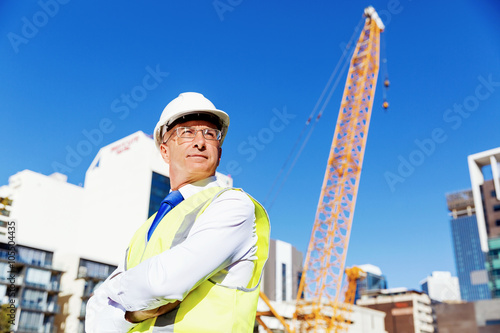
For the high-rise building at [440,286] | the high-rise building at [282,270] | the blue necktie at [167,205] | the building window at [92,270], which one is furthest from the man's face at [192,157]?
the high-rise building at [440,286]

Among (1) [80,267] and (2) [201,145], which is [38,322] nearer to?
(1) [80,267]

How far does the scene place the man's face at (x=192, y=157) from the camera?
83.9 inches

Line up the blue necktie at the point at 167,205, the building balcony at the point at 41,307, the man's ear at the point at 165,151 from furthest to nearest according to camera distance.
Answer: the building balcony at the point at 41,307, the man's ear at the point at 165,151, the blue necktie at the point at 167,205

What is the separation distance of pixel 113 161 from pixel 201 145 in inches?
3354

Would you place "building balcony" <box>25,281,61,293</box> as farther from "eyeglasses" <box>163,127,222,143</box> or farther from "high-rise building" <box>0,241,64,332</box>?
"eyeglasses" <box>163,127,222,143</box>

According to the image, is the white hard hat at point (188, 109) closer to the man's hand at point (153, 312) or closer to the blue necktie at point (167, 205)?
the blue necktie at point (167, 205)

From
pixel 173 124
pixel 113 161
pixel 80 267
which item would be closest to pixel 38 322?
pixel 80 267

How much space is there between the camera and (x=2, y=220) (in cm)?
6738

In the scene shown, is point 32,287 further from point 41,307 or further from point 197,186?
point 197,186

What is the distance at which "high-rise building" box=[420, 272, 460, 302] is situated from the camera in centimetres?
→ 18550

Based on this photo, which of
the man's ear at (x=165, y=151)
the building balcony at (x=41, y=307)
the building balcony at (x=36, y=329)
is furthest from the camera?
the building balcony at (x=41, y=307)

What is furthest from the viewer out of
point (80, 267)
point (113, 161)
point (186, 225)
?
point (113, 161)

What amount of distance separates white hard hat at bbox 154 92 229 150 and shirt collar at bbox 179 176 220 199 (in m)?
0.23

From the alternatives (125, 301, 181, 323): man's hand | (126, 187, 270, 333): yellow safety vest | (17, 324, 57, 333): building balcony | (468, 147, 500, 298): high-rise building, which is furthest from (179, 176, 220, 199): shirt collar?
(468, 147, 500, 298): high-rise building
